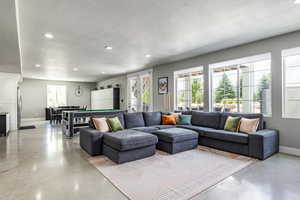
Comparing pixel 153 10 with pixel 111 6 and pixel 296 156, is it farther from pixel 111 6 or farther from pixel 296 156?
pixel 296 156

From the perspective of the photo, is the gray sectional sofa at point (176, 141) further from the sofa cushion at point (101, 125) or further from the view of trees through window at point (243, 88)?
the view of trees through window at point (243, 88)

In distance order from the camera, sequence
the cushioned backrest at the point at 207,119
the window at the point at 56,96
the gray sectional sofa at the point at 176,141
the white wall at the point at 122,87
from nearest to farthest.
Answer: the gray sectional sofa at the point at 176,141, the cushioned backrest at the point at 207,119, the white wall at the point at 122,87, the window at the point at 56,96

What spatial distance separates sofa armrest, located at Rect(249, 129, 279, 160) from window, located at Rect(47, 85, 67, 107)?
11.4 metres

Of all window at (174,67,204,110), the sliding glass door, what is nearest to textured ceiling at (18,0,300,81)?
window at (174,67,204,110)

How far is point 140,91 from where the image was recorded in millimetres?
7934

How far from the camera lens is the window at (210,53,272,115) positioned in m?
4.19

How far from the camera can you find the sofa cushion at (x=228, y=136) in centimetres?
347

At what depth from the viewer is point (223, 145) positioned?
382 centimetres

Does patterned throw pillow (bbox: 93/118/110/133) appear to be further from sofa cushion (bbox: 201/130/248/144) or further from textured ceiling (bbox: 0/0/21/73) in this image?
sofa cushion (bbox: 201/130/248/144)

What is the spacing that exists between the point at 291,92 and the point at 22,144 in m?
6.87

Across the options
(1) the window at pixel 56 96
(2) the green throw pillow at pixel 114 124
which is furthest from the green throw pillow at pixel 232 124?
(1) the window at pixel 56 96

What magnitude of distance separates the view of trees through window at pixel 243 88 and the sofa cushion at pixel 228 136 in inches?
47.6

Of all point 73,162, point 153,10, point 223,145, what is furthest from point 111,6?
point 223,145

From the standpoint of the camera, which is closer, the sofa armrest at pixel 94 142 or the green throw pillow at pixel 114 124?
the sofa armrest at pixel 94 142
